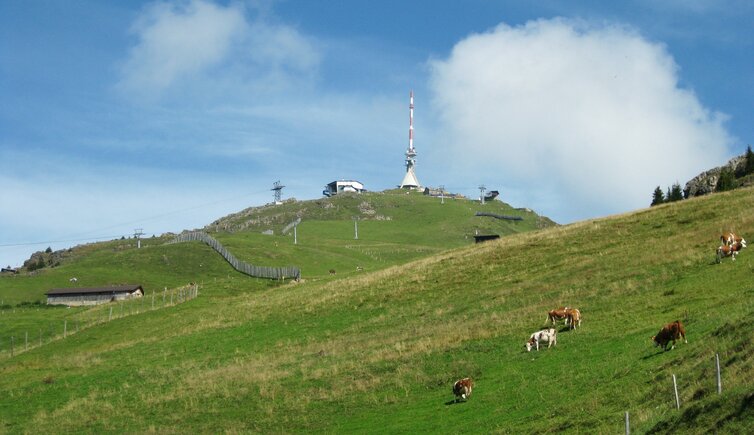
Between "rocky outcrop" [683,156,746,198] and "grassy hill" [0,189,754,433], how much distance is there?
42.1m

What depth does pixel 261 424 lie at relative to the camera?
3388 cm

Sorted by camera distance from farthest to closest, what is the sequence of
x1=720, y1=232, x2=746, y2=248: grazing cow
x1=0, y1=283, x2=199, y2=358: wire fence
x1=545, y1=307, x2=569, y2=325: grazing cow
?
1. x1=0, y1=283, x2=199, y2=358: wire fence
2. x1=720, y1=232, x2=746, y2=248: grazing cow
3. x1=545, y1=307, x2=569, y2=325: grazing cow

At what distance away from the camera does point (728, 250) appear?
149 ft

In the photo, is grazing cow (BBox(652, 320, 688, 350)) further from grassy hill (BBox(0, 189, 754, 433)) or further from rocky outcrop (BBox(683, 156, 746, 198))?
rocky outcrop (BBox(683, 156, 746, 198))

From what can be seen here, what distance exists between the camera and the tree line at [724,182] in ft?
338

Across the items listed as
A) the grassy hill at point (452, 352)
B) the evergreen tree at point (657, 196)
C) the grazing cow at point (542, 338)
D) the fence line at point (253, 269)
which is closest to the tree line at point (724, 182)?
the evergreen tree at point (657, 196)

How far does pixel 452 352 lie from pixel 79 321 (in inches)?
1979

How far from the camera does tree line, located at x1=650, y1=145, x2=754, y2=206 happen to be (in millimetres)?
103125

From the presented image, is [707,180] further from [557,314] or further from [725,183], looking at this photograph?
[557,314]

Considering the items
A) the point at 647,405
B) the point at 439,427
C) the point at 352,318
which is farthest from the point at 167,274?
the point at 647,405

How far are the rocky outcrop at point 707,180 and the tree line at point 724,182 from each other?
1.19 m

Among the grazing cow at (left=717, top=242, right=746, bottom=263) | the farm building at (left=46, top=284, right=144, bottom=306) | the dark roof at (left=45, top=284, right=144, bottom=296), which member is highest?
the grazing cow at (left=717, top=242, right=746, bottom=263)

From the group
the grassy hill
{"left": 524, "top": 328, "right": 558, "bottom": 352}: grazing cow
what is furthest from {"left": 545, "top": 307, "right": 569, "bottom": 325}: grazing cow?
{"left": 524, "top": 328, "right": 558, "bottom": 352}: grazing cow

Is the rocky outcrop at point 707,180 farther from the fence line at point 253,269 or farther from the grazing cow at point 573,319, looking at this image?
the grazing cow at point 573,319
